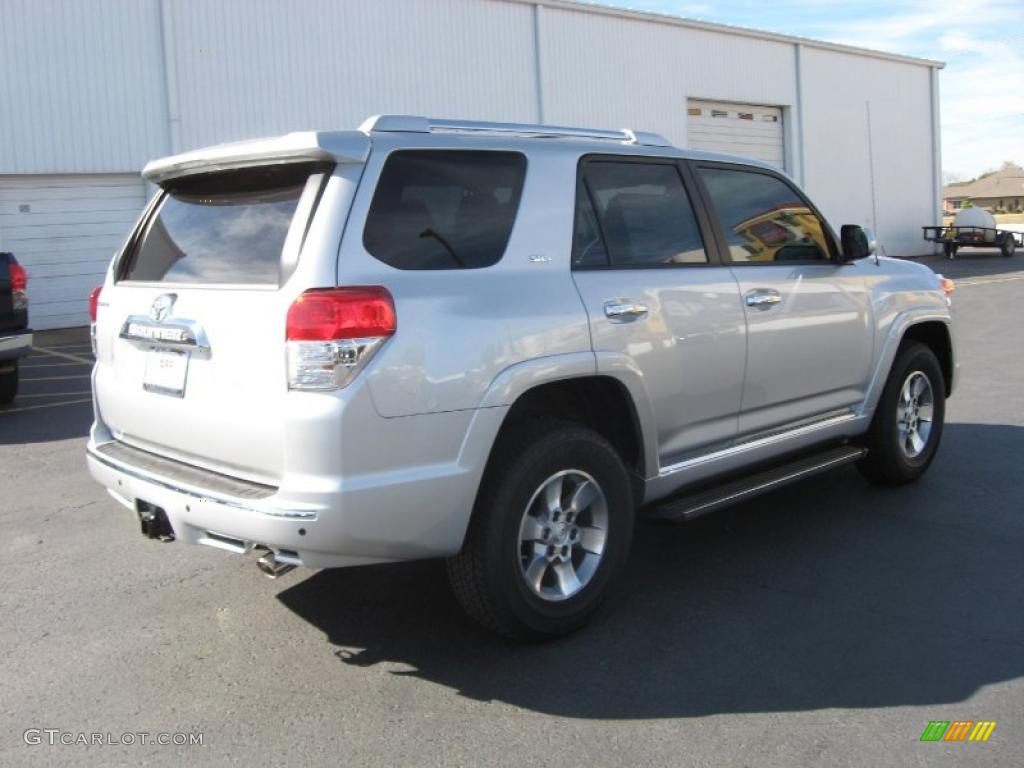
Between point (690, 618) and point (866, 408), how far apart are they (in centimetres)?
209

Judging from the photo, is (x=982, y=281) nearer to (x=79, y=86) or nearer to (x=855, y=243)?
(x=79, y=86)

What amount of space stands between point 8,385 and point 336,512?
25.2 feet

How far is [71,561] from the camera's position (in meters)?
5.00

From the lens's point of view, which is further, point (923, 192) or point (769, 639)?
point (923, 192)

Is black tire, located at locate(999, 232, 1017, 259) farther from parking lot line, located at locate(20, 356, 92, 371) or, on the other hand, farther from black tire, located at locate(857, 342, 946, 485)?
black tire, located at locate(857, 342, 946, 485)

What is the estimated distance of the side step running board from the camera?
14.3 ft

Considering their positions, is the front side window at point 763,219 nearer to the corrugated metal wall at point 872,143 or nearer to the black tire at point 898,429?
the black tire at point 898,429

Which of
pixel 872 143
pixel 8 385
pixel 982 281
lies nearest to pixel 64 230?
pixel 8 385

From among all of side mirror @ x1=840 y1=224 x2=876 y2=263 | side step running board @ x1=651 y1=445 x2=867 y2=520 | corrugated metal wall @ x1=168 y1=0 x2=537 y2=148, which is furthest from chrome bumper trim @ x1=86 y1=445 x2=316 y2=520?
corrugated metal wall @ x1=168 y1=0 x2=537 y2=148

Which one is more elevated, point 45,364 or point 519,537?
point 45,364

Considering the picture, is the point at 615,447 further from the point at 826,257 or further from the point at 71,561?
the point at 71,561

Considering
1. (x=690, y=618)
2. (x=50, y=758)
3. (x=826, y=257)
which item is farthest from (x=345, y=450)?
(x=826, y=257)

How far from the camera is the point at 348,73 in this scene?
2006 cm

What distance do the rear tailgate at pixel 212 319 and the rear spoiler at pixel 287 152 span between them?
0.05 meters
